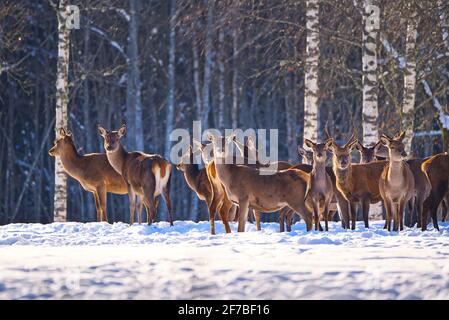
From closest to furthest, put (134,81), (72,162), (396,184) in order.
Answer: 1. (396,184)
2. (72,162)
3. (134,81)

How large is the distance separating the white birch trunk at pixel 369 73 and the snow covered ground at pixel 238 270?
7.75 m

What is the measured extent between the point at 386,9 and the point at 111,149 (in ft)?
20.4

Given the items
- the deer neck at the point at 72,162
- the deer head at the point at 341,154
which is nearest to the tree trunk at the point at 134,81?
the deer neck at the point at 72,162

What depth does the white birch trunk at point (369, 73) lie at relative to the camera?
20.8m

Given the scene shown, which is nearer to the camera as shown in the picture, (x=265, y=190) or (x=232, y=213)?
(x=265, y=190)

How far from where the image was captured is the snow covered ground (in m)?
9.09

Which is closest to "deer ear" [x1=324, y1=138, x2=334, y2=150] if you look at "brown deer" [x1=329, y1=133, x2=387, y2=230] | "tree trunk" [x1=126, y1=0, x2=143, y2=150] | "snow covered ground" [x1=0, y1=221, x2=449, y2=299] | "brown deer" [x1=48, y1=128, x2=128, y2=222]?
"brown deer" [x1=329, y1=133, x2=387, y2=230]

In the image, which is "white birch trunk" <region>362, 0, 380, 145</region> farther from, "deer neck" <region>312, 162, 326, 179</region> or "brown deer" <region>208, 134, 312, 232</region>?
"brown deer" <region>208, 134, 312, 232</region>

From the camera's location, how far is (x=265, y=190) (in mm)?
15547

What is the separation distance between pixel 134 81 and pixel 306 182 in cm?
1772

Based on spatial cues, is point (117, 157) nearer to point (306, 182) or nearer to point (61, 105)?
point (306, 182)

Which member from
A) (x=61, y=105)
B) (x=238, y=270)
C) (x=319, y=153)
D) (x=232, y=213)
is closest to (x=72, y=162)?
(x=232, y=213)

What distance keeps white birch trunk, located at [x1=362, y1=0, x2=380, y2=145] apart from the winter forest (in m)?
0.03

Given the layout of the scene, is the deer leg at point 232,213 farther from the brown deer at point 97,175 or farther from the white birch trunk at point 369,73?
the white birch trunk at point 369,73
